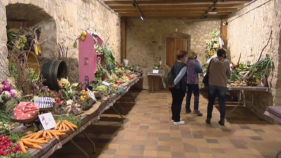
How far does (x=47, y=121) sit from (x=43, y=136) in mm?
249

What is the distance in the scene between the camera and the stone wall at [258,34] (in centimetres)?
518

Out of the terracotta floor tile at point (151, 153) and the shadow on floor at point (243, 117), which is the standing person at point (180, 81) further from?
the terracotta floor tile at point (151, 153)

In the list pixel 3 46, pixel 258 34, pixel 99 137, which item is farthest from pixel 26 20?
pixel 258 34

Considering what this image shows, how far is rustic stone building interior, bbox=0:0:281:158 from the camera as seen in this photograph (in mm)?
3805

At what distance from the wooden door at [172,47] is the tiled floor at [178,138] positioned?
472 centimetres

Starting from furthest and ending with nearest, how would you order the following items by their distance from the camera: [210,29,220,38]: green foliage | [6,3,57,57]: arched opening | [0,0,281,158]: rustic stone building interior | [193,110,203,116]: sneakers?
[210,29,220,38]: green foliage < [193,110,203,116]: sneakers < [6,3,57,57]: arched opening < [0,0,281,158]: rustic stone building interior

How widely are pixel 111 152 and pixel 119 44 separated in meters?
6.37

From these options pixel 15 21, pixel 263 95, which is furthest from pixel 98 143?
pixel 263 95

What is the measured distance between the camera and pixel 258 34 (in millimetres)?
6227

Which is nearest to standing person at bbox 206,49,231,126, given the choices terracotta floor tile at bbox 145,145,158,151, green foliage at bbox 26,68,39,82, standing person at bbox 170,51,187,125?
standing person at bbox 170,51,187,125

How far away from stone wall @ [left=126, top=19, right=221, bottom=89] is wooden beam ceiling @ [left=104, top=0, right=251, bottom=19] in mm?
660

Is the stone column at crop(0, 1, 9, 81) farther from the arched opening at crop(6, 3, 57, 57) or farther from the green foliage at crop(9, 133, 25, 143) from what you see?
the green foliage at crop(9, 133, 25, 143)

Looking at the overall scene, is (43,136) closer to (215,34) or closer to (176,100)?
(176,100)

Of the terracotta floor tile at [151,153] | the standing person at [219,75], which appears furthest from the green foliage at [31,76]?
the standing person at [219,75]
